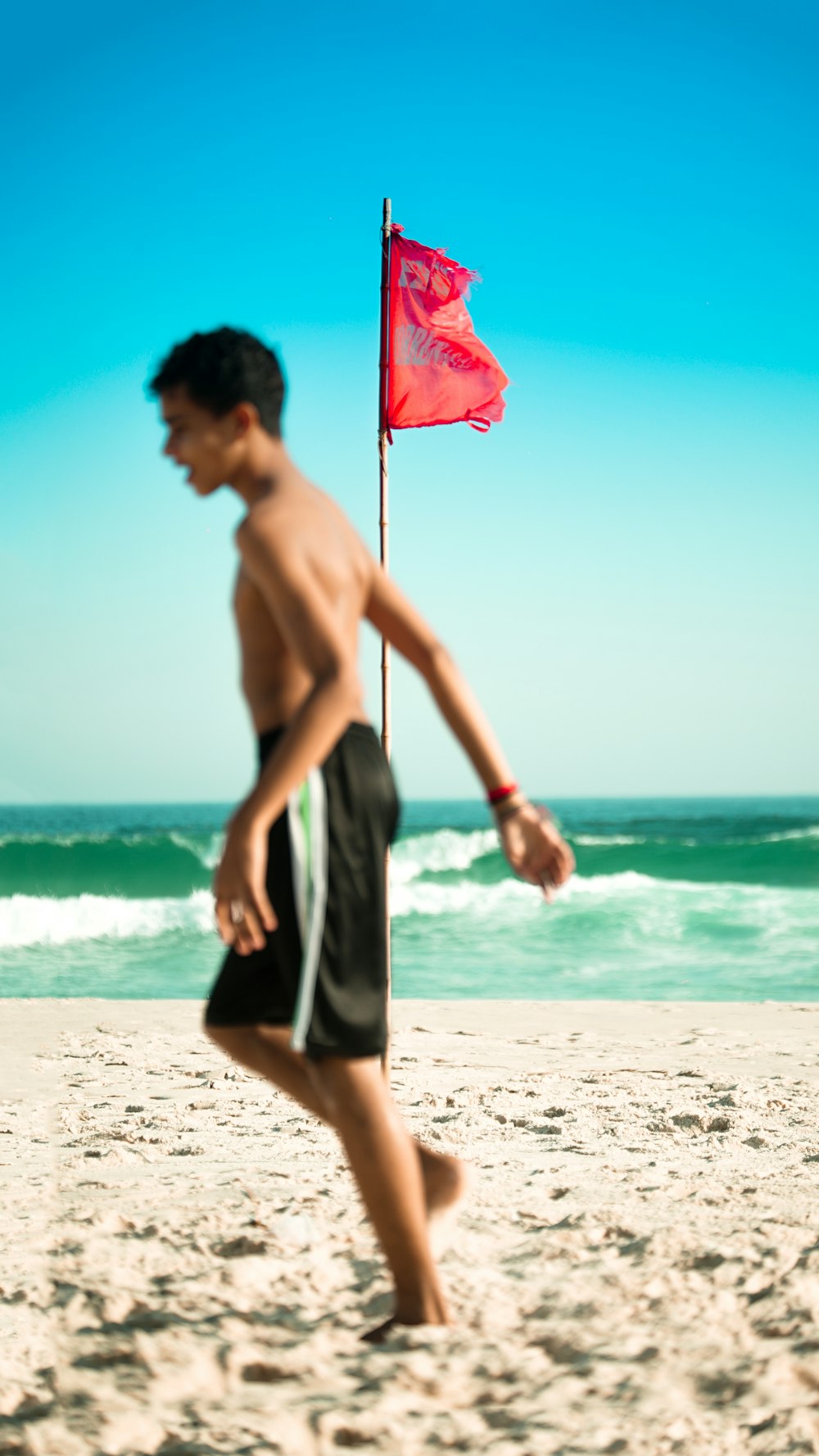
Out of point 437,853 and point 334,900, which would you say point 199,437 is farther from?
point 437,853

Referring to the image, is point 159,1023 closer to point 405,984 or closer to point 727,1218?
point 405,984

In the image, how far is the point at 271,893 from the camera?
2.19 m

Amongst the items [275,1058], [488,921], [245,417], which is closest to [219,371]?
[245,417]

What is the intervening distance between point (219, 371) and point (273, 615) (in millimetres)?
468

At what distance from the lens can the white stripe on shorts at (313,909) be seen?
2.12 m

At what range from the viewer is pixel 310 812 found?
84.7 inches

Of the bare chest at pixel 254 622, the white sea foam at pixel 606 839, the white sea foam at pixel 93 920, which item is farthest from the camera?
the white sea foam at pixel 606 839

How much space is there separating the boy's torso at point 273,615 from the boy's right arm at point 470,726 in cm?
18

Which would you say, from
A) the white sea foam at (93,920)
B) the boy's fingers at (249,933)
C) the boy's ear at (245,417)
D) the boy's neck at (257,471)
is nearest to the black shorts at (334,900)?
the boy's fingers at (249,933)

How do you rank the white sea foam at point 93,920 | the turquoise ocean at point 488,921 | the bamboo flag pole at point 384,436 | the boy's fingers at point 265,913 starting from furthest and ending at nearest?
the white sea foam at point 93,920 → the turquoise ocean at point 488,921 → the bamboo flag pole at point 384,436 → the boy's fingers at point 265,913

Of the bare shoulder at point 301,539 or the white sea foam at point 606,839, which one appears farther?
the white sea foam at point 606,839

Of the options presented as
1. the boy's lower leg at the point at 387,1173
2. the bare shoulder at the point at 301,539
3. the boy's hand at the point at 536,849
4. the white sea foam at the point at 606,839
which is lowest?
the white sea foam at the point at 606,839

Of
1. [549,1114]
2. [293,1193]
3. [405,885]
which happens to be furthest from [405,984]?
[405,885]

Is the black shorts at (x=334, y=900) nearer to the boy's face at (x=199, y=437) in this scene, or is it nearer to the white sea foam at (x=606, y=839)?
the boy's face at (x=199, y=437)
